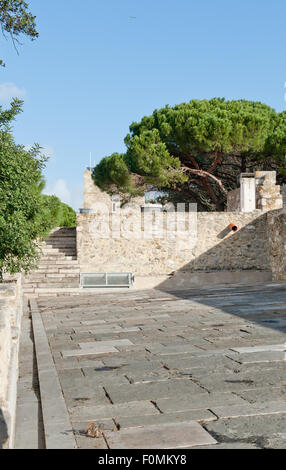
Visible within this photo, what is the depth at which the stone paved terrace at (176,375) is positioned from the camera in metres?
2.74

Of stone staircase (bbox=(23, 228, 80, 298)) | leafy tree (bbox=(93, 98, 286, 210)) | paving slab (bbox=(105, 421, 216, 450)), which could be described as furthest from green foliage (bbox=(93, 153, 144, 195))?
paving slab (bbox=(105, 421, 216, 450))

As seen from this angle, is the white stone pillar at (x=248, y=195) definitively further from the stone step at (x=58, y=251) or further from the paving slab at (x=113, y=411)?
the paving slab at (x=113, y=411)

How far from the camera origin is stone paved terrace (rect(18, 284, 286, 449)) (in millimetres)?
2742

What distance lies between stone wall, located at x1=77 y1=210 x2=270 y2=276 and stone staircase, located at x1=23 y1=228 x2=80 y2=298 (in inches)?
23.7

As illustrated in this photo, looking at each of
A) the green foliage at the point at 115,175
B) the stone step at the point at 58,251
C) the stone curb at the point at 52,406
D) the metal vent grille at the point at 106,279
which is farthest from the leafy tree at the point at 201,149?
the stone curb at the point at 52,406

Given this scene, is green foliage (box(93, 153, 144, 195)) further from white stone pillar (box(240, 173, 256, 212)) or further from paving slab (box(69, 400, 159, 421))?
paving slab (box(69, 400, 159, 421))

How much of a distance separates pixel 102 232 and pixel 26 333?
7.72 meters

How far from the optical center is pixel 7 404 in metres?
2.80

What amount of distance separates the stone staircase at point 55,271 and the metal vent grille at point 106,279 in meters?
0.30

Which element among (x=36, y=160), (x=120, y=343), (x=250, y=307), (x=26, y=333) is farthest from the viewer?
(x=250, y=307)

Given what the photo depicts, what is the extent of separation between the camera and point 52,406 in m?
3.36
